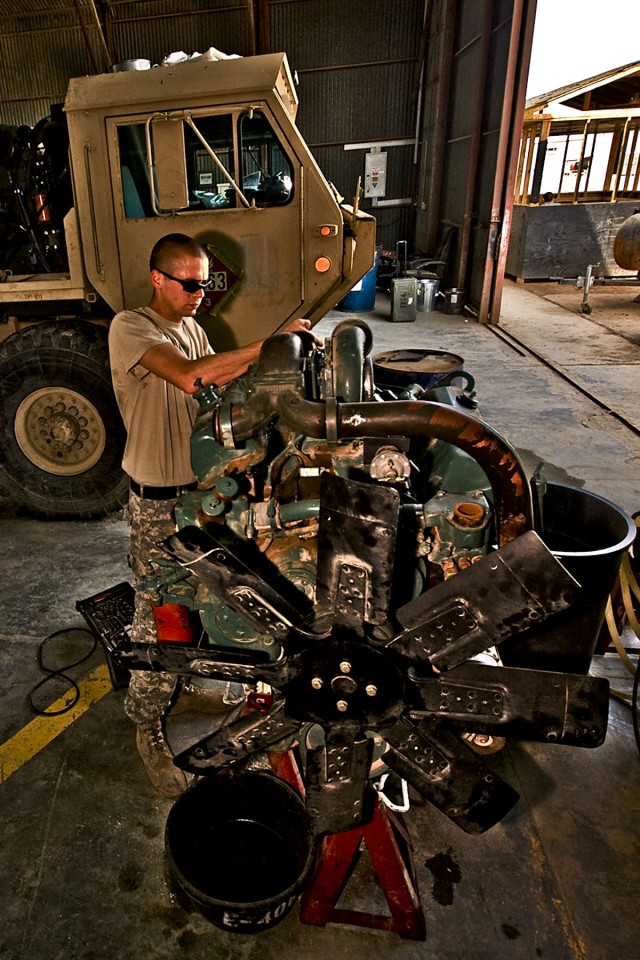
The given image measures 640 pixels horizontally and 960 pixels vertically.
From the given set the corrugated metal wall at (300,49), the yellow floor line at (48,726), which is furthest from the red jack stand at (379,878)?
the corrugated metal wall at (300,49)

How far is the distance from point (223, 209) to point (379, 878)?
377 cm

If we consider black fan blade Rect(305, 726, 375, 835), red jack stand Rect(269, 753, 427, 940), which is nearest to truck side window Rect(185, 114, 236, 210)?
black fan blade Rect(305, 726, 375, 835)

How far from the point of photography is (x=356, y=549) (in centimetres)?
122

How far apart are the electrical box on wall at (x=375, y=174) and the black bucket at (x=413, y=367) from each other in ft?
32.3

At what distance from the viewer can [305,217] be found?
3.93 metres

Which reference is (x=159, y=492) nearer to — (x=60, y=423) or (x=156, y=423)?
(x=156, y=423)

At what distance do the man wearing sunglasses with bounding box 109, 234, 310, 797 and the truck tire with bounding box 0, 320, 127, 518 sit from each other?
1.88 metres

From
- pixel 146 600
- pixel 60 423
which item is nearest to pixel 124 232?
pixel 60 423

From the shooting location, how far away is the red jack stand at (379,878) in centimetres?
166

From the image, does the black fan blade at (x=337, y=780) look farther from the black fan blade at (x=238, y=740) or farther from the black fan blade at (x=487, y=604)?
the black fan blade at (x=487, y=604)

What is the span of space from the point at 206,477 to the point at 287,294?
2749mm

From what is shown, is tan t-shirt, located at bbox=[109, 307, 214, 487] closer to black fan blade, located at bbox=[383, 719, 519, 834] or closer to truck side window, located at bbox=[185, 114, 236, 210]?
black fan blade, located at bbox=[383, 719, 519, 834]

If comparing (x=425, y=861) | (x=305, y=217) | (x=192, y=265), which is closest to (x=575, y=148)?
(x=305, y=217)

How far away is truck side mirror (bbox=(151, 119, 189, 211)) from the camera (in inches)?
144
